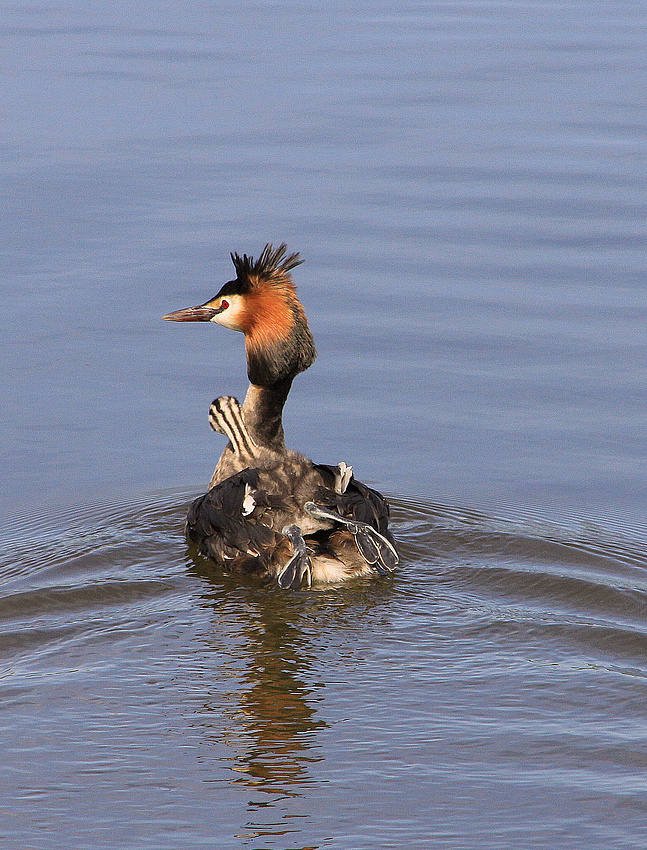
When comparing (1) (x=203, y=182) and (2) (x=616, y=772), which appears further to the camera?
(1) (x=203, y=182)

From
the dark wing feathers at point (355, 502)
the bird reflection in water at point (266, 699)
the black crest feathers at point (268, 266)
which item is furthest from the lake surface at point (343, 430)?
the black crest feathers at point (268, 266)

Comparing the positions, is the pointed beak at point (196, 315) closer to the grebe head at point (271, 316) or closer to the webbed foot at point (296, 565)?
the grebe head at point (271, 316)

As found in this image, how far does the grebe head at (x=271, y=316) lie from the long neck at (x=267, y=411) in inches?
1.9

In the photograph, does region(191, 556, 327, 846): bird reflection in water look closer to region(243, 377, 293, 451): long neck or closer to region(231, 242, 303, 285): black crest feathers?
region(243, 377, 293, 451): long neck

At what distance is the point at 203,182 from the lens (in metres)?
Result: 12.2

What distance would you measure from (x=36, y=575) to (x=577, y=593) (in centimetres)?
264

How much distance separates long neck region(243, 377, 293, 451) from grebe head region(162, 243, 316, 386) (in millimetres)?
49

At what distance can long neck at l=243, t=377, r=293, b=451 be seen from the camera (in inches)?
290

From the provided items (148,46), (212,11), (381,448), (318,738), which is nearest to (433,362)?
(381,448)

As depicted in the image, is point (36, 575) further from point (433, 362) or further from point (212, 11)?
point (212, 11)

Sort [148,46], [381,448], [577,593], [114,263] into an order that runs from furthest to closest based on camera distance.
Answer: [148,46] → [114,263] → [381,448] → [577,593]

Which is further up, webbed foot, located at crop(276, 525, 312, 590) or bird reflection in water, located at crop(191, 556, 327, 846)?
webbed foot, located at crop(276, 525, 312, 590)

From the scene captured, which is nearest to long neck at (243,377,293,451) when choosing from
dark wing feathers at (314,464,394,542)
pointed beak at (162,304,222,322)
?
pointed beak at (162,304,222,322)

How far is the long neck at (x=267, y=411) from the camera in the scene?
290 inches
